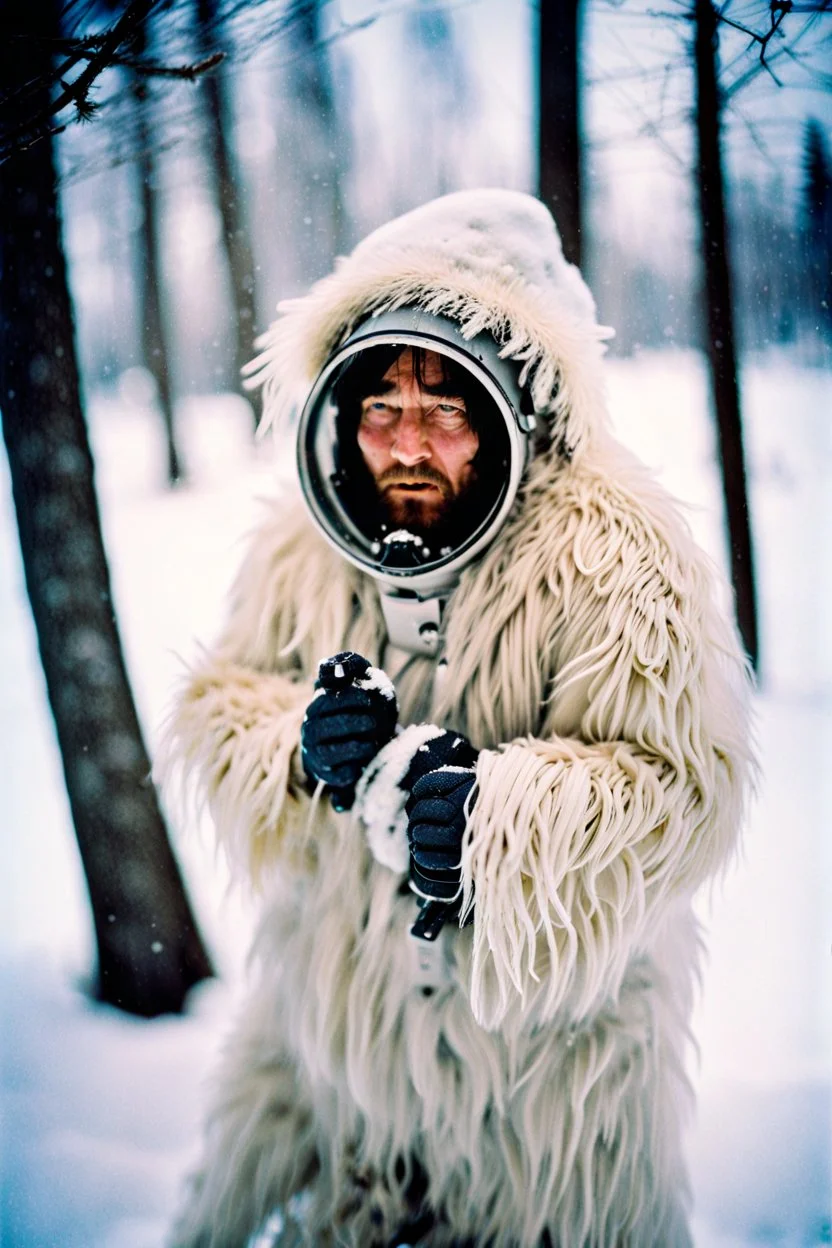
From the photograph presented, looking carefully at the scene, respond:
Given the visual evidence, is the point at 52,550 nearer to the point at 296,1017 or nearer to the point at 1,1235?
the point at 296,1017

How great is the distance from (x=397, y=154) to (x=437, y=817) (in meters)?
0.93

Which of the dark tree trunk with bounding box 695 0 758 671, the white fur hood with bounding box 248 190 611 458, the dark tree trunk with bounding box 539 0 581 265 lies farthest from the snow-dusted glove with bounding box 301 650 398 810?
the dark tree trunk with bounding box 539 0 581 265

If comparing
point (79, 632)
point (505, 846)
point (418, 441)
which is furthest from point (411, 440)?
point (79, 632)

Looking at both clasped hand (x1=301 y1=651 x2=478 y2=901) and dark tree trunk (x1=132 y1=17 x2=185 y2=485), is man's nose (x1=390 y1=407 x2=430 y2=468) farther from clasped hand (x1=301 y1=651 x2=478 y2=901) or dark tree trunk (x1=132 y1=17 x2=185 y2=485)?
dark tree trunk (x1=132 y1=17 x2=185 y2=485)

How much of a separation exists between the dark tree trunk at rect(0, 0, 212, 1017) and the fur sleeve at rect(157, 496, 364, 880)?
37 centimetres

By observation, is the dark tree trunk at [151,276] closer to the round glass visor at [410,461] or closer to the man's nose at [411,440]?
the round glass visor at [410,461]

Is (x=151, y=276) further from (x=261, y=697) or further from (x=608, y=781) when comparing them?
(x=608, y=781)

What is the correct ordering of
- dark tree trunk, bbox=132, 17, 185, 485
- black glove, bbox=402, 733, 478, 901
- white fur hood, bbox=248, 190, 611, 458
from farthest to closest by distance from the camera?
dark tree trunk, bbox=132, 17, 185, 485 < white fur hood, bbox=248, 190, 611, 458 < black glove, bbox=402, 733, 478, 901

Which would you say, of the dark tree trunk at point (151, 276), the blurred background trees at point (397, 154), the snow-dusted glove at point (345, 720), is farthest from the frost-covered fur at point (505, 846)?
the dark tree trunk at point (151, 276)

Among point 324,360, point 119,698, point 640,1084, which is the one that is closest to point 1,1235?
point 119,698

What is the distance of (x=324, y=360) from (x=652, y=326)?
1.67ft

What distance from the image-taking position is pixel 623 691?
80cm

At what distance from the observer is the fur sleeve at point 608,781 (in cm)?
77

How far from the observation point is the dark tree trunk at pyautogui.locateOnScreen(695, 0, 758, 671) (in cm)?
103
